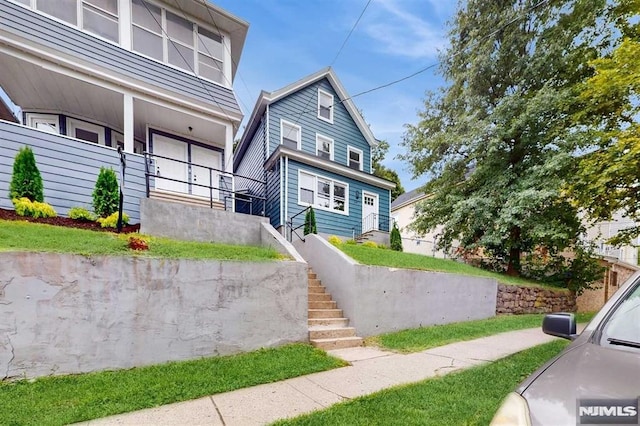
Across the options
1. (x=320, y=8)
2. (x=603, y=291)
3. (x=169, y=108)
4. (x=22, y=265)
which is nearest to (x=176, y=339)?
(x=22, y=265)

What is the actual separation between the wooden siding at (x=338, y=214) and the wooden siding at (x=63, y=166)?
17.2 feet

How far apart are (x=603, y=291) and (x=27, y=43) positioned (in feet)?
73.4

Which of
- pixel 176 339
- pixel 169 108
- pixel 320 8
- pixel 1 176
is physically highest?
pixel 320 8

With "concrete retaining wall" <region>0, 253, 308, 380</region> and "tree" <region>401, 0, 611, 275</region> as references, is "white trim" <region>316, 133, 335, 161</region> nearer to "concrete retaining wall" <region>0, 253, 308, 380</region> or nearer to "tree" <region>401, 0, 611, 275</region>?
"tree" <region>401, 0, 611, 275</region>

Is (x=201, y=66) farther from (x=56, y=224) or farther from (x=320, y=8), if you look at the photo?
(x=56, y=224)

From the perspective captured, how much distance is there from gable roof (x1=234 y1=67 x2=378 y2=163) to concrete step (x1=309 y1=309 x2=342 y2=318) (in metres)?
8.16

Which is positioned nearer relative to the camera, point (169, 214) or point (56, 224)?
point (56, 224)

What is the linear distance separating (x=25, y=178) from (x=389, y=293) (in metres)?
7.41

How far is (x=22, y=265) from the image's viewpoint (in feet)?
11.4

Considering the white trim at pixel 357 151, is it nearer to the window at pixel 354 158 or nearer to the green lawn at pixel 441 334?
the window at pixel 354 158

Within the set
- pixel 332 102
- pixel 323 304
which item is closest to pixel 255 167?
pixel 332 102

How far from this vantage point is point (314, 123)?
44.0 ft

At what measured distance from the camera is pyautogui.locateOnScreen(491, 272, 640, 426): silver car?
4.04 feet

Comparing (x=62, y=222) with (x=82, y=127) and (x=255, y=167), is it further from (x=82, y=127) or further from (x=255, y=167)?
(x=255, y=167)
